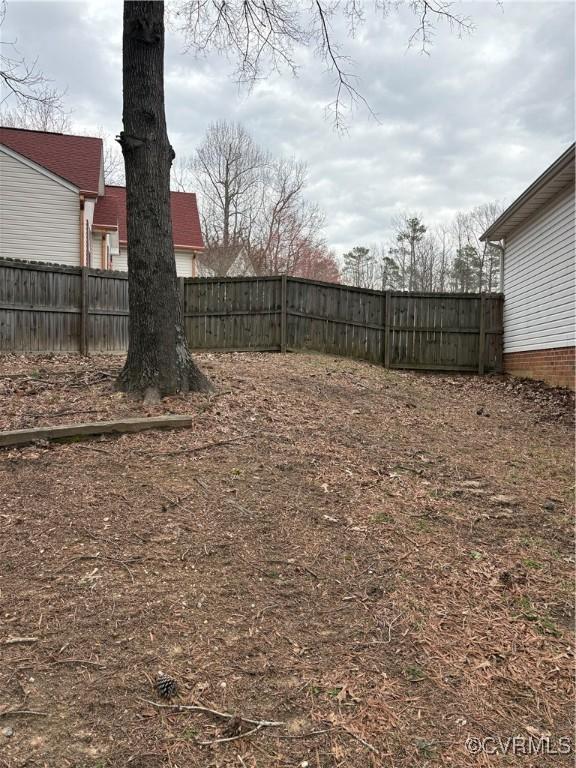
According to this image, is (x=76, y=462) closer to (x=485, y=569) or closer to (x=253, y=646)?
(x=253, y=646)

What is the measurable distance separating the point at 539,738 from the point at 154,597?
149 centimetres

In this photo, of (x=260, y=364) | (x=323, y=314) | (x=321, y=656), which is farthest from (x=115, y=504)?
(x=323, y=314)

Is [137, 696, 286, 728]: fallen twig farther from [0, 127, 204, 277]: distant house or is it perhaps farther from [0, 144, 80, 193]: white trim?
[0, 144, 80, 193]: white trim

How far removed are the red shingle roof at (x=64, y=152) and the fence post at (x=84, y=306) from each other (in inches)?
201

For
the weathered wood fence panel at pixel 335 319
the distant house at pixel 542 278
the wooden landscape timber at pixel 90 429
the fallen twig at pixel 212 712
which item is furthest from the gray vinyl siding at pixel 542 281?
the fallen twig at pixel 212 712

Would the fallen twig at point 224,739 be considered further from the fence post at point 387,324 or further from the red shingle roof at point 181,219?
the red shingle roof at point 181,219

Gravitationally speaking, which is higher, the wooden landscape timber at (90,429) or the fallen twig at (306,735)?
the wooden landscape timber at (90,429)

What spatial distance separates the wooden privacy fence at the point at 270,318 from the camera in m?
8.55

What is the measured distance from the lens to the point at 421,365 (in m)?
10.9

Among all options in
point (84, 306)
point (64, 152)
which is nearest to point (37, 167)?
point (64, 152)

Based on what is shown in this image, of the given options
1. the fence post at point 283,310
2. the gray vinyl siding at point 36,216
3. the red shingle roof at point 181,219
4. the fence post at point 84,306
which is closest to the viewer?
the fence post at point 84,306

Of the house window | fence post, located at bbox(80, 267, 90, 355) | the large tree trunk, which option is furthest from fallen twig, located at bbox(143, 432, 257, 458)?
the house window

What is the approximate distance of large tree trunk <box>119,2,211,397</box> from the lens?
464 cm

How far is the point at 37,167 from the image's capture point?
12398 millimetres
